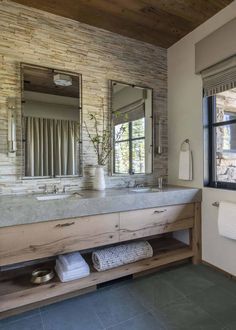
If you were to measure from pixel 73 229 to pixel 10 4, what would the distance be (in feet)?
7.07

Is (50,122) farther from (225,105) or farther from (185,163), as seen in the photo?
(225,105)

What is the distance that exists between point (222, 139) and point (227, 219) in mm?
864

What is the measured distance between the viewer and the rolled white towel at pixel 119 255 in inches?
80.7

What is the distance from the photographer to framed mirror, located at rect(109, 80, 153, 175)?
8.63 ft

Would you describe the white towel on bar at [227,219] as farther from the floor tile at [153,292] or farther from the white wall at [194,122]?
the floor tile at [153,292]

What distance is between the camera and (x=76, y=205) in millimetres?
A: 1846

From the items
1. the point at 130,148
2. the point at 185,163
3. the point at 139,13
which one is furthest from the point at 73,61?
the point at 185,163

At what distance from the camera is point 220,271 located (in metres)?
2.33

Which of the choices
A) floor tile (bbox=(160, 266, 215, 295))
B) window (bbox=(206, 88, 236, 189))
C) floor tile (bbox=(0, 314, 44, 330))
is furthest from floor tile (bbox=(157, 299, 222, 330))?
window (bbox=(206, 88, 236, 189))

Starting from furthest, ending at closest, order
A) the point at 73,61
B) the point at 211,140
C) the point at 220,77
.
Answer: the point at 211,140, the point at 73,61, the point at 220,77

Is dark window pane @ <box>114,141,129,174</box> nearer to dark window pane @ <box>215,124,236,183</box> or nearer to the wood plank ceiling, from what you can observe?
dark window pane @ <box>215,124,236,183</box>

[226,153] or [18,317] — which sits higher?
[226,153]

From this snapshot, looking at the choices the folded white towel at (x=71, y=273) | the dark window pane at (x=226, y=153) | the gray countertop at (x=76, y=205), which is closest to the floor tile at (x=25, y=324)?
the folded white towel at (x=71, y=273)

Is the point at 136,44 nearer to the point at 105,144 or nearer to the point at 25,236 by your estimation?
the point at 105,144
